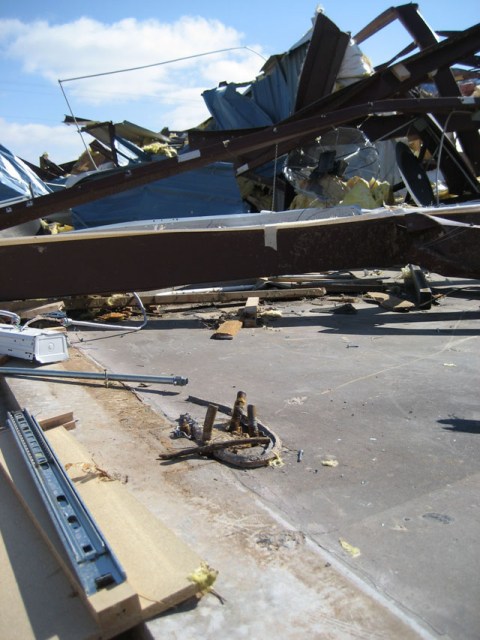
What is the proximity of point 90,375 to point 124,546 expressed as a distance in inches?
72.0

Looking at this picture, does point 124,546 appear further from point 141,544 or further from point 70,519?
point 70,519

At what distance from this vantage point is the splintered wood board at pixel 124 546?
1.41 metres

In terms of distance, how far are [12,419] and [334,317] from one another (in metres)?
3.62

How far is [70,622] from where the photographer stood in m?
1.45

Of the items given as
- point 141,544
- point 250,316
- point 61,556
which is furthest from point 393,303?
point 61,556

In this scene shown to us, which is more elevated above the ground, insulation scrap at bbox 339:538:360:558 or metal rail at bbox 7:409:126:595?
metal rail at bbox 7:409:126:595

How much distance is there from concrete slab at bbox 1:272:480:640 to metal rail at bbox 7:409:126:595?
0.68 feet

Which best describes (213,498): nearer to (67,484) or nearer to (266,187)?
(67,484)

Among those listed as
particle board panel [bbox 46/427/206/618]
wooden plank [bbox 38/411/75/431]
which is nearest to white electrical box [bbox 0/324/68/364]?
wooden plank [bbox 38/411/75/431]

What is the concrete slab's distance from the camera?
1.53 metres

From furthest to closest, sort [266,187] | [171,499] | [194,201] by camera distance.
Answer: [266,187]
[194,201]
[171,499]

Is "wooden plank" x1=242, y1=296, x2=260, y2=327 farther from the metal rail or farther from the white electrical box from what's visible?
the metal rail

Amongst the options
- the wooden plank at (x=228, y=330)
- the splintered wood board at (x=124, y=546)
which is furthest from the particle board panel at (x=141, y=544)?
the wooden plank at (x=228, y=330)

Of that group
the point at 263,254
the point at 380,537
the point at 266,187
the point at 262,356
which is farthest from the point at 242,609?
the point at 266,187
